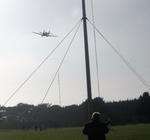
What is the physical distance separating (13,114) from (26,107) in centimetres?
473

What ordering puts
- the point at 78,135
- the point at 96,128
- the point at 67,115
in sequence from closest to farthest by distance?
the point at 96,128 → the point at 78,135 → the point at 67,115

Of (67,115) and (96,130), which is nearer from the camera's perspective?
(96,130)

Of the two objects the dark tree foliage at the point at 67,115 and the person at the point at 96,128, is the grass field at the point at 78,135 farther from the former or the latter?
the dark tree foliage at the point at 67,115

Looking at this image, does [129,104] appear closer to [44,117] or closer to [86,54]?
[44,117]

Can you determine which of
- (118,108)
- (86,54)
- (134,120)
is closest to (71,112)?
(118,108)

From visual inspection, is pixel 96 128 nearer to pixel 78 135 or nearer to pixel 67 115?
pixel 78 135

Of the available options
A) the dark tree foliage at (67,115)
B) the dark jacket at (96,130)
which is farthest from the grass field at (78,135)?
the dark tree foliage at (67,115)

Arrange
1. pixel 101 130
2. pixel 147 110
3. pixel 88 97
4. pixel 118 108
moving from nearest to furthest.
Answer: pixel 101 130 → pixel 88 97 → pixel 147 110 → pixel 118 108

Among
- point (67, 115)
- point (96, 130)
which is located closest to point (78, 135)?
point (96, 130)

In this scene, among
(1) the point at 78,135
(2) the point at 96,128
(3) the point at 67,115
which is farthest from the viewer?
(3) the point at 67,115

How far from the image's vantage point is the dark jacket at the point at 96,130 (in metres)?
12.5

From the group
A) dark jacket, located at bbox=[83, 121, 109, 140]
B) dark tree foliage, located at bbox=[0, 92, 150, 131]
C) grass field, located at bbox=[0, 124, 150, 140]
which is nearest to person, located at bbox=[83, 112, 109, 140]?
dark jacket, located at bbox=[83, 121, 109, 140]

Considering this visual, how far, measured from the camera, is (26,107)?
412ft

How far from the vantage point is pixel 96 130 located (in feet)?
41.1
